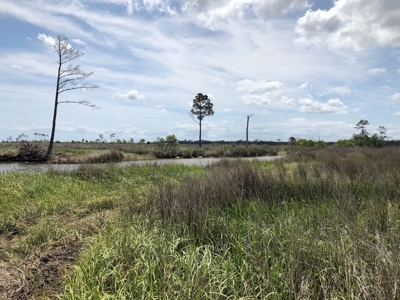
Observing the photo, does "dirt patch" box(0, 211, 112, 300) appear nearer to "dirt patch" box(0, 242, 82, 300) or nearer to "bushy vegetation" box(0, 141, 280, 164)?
"dirt patch" box(0, 242, 82, 300)

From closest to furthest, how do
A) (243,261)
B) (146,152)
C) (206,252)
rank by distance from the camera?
1. (243,261)
2. (206,252)
3. (146,152)

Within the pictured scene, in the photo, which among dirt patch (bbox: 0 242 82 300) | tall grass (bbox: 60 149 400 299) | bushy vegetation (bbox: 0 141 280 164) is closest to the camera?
tall grass (bbox: 60 149 400 299)

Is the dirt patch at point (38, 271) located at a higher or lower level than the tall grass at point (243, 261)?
lower

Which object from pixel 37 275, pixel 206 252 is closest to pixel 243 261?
pixel 206 252

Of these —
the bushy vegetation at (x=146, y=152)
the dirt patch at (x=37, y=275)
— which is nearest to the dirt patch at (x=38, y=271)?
the dirt patch at (x=37, y=275)

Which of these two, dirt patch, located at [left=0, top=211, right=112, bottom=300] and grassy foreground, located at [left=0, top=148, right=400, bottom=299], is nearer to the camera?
grassy foreground, located at [left=0, top=148, right=400, bottom=299]

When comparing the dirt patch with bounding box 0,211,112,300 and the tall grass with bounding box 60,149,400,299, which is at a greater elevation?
the tall grass with bounding box 60,149,400,299

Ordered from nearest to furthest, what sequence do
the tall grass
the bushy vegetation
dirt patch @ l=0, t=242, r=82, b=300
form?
the tall grass < dirt patch @ l=0, t=242, r=82, b=300 < the bushy vegetation

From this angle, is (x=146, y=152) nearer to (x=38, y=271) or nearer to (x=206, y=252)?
(x=38, y=271)

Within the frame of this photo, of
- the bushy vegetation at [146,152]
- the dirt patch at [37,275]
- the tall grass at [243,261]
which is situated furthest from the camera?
the bushy vegetation at [146,152]

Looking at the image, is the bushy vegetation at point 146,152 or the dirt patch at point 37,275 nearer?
the dirt patch at point 37,275

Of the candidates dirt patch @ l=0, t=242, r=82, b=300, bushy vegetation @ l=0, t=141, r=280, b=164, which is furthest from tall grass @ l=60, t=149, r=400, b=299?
bushy vegetation @ l=0, t=141, r=280, b=164

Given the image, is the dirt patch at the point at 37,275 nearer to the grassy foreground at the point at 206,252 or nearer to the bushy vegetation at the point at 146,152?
the grassy foreground at the point at 206,252

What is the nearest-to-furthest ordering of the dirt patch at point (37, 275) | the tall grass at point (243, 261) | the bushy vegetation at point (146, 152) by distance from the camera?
the tall grass at point (243, 261), the dirt patch at point (37, 275), the bushy vegetation at point (146, 152)
